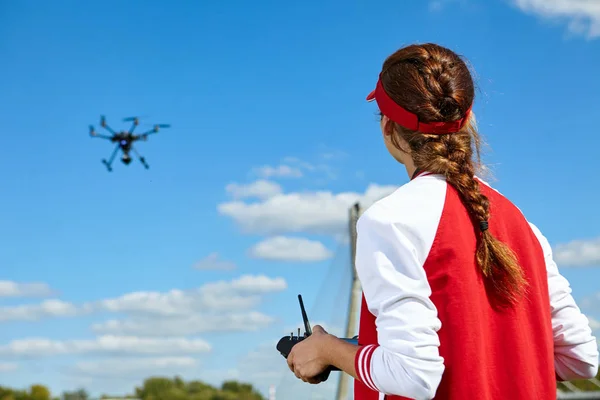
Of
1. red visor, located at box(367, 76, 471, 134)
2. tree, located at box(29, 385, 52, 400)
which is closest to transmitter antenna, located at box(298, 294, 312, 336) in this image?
red visor, located at box(367, 76, 471, 134)

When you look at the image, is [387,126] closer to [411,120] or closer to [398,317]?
[411,120]

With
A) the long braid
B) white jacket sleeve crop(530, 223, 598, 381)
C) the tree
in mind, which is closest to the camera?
the long braid

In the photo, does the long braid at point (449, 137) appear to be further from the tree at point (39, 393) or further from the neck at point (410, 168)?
the tree at point (39, 393)

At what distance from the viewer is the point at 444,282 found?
1.89 metres

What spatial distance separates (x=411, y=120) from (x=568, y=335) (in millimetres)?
769

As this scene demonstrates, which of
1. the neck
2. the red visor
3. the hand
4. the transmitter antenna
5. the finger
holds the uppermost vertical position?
the red visor

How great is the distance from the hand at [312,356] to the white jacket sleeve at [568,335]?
0.69 m

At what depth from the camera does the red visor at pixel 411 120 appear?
2.06 metres

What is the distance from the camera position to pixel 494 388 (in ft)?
6.37

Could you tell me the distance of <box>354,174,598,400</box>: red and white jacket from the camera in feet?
5.90

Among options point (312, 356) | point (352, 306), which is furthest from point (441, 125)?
point (352, 306)

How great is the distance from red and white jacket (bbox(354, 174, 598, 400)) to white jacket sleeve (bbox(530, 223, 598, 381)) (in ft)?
0.48

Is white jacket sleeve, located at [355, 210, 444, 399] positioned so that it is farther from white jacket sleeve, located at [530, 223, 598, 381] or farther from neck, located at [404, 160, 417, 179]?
white jacket sleeve, located at [530, 223, 598, 381]

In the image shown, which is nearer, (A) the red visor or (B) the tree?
(A) the red visor
